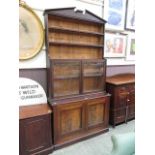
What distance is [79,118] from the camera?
2.59 metres

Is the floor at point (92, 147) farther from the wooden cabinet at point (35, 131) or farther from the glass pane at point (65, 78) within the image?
the glass pane at point (65, 78)

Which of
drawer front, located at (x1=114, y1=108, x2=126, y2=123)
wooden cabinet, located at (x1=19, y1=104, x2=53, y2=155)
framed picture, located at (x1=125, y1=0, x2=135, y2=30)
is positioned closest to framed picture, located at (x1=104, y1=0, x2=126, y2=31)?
framed picture, located at (x1=125, y1=0, x2=135, y2=30)

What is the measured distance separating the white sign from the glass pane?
0.83 feet

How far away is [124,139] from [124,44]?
2736mm

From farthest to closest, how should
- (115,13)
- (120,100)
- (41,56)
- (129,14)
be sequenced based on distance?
(129,14)
(115,13)
(120,100)
(41,56)

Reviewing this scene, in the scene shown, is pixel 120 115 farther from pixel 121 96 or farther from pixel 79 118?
pixel 79 118

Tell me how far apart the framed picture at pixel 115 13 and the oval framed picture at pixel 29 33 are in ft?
4.87

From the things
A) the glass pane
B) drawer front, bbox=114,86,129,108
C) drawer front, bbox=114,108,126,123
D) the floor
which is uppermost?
the glass pane

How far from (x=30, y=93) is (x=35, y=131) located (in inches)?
24.1

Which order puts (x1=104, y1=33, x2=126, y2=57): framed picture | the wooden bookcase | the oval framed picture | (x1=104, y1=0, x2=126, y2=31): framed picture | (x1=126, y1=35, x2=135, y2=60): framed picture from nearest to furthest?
the oval framed picture → the wooden bookcase → (x1=104, y1=0, x2=126, y2=31): framed picture → (x1=104, y1=33, x2=126, y2=57): framed picture → (x1=126, y1=35, x2=135, y2=60): framed picture

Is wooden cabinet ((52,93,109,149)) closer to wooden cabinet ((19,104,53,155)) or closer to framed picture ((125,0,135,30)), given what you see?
wooden cabinet ((19,104,53,155))

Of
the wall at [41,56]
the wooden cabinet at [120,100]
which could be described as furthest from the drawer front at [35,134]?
the wooden cabinet at [120,100]

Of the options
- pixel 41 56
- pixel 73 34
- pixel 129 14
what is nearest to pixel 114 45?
pixel 129 14

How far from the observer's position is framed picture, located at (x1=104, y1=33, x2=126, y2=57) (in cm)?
332
